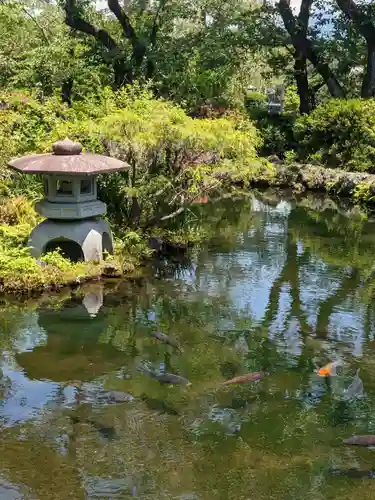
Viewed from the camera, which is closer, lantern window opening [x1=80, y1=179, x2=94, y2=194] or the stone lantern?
the stone lantern

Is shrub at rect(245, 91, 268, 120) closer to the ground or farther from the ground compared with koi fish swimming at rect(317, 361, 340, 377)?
farther from the ground

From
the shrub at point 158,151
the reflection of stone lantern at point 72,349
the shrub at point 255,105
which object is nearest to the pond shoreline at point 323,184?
the shrub at point 158,151

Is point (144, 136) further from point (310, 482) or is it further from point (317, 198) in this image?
point (317, 198)

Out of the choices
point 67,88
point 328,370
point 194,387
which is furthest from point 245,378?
point 67,88

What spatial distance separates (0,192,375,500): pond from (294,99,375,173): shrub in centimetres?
1040

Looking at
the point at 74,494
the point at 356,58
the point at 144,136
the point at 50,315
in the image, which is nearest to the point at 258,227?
the point at 144,136

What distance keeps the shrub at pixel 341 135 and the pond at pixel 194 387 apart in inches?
409

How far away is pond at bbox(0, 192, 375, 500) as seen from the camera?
222 inches

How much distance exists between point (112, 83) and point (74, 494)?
23.2m

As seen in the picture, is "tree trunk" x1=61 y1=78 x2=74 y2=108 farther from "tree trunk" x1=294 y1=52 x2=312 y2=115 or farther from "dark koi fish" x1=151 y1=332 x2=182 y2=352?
"dark koi fish" x1=151 y1=332 x2=182 y2=352

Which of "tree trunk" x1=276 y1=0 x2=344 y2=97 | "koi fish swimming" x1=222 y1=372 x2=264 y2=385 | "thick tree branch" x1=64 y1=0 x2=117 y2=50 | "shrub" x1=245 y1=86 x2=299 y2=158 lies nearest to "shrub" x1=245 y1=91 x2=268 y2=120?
"shrub" x1=245 y1=86 x2=299 y2=158

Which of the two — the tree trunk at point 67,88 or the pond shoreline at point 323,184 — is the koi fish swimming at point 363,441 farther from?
the tree trunk at point 67,88

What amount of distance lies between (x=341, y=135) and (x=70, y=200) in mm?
15041

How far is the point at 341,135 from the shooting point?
2323 cm
